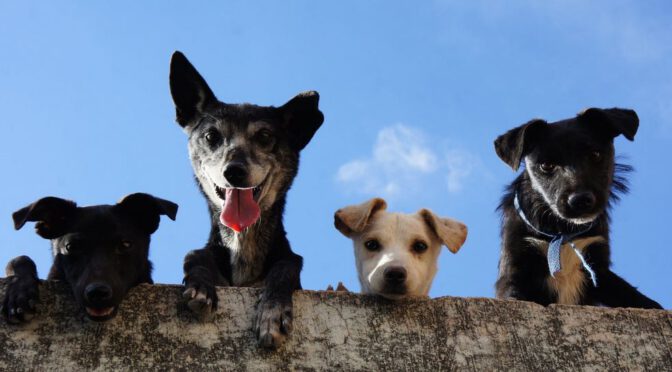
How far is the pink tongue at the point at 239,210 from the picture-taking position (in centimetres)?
589

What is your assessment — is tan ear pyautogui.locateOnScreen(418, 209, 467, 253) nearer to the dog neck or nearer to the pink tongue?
the dog neck

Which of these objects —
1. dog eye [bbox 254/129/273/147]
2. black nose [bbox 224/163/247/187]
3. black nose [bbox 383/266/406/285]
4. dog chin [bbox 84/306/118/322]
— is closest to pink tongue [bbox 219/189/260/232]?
black nose [bbox 224/163/247/187]

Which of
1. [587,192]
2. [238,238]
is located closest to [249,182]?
[238,238]

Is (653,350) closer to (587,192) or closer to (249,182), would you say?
(587,192)

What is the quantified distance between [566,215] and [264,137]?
8.00 feet

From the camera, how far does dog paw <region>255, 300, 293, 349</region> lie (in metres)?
4.64

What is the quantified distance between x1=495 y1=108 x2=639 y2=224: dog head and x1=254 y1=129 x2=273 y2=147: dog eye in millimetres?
1904

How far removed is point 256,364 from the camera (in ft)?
15.2

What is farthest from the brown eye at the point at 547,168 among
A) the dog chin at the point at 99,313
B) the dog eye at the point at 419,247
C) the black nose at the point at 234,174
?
the dog chin at the point at 99,313

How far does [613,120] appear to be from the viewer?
6.39m

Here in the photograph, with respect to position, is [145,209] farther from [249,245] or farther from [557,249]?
[557,249]

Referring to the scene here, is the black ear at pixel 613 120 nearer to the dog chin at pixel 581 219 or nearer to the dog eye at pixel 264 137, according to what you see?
the dog chin at pixel 581 219

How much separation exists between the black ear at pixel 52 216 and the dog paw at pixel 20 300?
49 centimetres

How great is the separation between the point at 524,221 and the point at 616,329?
5.09 feet
